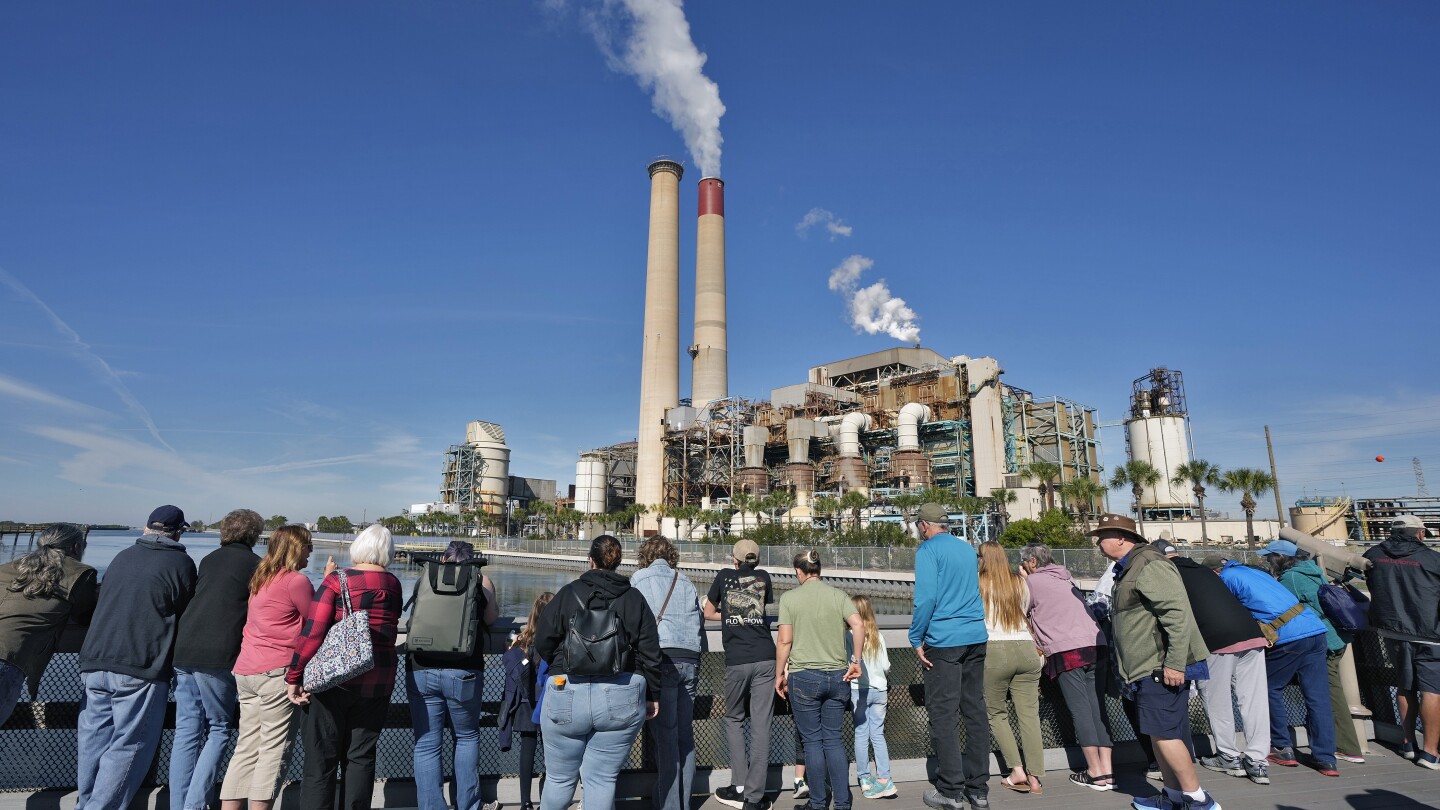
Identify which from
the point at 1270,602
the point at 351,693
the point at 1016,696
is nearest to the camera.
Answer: the point at 351,693

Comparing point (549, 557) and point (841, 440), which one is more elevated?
point (841, 440)

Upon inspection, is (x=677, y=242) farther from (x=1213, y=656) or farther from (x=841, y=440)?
(x=1213, y=656)

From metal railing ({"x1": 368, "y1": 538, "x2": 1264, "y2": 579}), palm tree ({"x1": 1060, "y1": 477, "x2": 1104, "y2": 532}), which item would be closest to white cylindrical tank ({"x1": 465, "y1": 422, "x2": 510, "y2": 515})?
metal railing ({"x1": 368, "y1": 538, "x2": 1264, "y2": 579})

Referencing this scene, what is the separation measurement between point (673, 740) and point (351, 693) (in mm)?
2119

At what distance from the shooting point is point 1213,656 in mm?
5973

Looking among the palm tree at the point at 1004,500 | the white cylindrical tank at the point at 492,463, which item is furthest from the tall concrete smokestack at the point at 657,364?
the palm tree at the point at 1004,500

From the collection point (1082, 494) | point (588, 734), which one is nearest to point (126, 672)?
point (588, 734)

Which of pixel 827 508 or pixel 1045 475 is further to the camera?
pixel 827 508

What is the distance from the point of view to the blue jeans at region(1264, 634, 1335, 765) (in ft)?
20.7

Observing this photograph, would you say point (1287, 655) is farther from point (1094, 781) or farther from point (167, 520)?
point (167, 520)

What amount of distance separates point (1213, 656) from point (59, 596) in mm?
8703

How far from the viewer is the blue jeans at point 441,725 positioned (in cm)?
476

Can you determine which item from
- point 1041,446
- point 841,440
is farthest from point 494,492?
point 1041,446

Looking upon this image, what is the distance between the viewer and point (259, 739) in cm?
452
